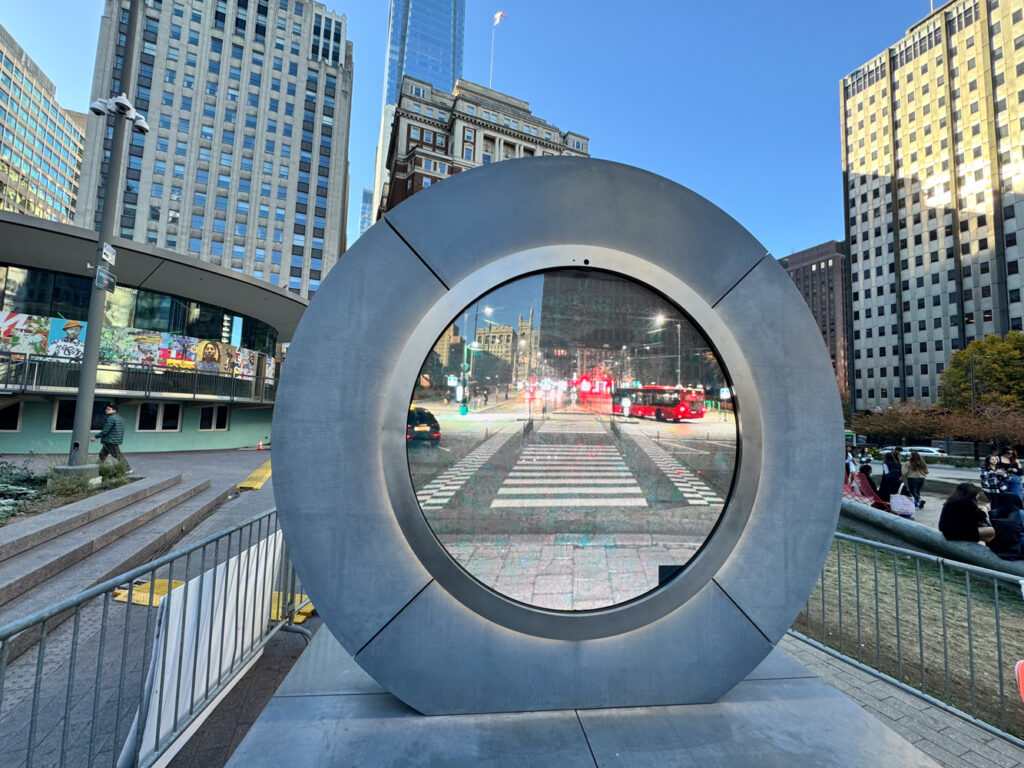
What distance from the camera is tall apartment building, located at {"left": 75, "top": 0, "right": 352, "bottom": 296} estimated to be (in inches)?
2020

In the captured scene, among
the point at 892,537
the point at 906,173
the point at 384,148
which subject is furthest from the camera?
the point at 384,148

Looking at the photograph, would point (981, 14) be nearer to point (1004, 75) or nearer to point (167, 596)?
point (1004, 75)

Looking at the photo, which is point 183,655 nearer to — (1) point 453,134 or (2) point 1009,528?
(2) point 1009,528

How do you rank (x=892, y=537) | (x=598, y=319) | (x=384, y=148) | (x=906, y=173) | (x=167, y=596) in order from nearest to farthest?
(x=167, y=596), (x=598, y=319), (x=892, y=537), (x=906, y=173), (x=384, y=148)

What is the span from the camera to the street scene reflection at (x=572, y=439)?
8.65 ft

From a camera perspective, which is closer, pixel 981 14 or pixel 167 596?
pixel 167 596

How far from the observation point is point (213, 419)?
81.5ft

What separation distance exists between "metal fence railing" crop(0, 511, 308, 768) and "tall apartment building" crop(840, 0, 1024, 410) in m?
70.0

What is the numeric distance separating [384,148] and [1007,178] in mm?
161541

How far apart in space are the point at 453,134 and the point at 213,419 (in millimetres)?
46886

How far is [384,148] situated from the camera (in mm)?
158875

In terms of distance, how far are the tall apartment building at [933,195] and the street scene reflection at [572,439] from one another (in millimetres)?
68187

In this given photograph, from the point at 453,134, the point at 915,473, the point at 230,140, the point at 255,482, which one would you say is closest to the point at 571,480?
the point at 255,482

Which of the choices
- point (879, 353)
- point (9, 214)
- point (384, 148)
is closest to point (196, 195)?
point (9, 214)
